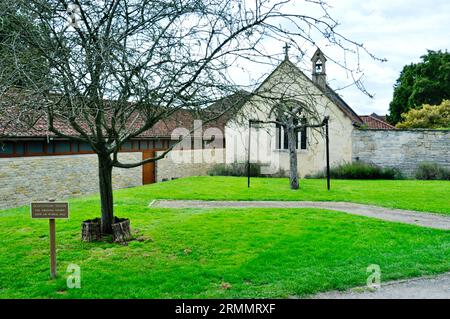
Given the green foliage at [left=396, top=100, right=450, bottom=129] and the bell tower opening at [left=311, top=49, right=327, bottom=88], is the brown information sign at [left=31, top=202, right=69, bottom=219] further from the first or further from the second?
the green foliage at [left=396, top=100, right=450, bottom=129]

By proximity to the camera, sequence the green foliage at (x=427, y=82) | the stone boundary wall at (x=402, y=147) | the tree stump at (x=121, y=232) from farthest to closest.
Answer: the green foliage at (x=427, y=82)
the stone boundary wall at (x=402, y=147)
the tree stump at (x=121, y=232)

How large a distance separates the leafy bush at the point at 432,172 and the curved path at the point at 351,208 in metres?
10.7

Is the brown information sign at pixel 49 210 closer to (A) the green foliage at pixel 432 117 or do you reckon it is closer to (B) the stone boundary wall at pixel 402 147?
(B) the stone boundary wall at pixel 402 147

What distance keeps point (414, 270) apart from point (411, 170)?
18017 millimetres

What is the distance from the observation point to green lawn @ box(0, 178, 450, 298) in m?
5.93

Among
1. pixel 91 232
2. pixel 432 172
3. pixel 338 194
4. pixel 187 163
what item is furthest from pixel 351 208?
pixel 187 163

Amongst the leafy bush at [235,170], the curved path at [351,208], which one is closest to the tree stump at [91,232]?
the curved path at [351,208]

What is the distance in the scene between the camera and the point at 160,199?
15.0m

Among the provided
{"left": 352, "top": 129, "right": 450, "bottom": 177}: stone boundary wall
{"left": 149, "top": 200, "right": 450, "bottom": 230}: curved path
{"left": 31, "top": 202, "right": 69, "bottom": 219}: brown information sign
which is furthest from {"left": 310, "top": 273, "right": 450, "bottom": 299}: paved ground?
{"left": 352, "top": 129, "right": 450, "bottom": 177}: stone boundary wall

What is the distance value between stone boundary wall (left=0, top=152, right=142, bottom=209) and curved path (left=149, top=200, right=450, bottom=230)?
5459 mm

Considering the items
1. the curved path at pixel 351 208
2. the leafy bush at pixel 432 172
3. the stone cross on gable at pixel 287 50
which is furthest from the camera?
the leafy bush at pixel 432 172

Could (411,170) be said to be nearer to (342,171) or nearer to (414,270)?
(342,171)

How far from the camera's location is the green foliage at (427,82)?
38031 millimetres
